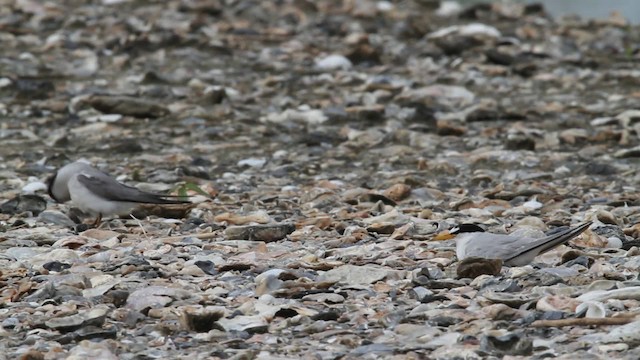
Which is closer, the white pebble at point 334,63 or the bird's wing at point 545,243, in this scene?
the bird's wing at point 545,243

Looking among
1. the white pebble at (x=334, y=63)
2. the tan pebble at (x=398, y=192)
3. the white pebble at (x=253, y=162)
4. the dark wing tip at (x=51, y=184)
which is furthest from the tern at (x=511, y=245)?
the white pebble at (x=334, y=63)

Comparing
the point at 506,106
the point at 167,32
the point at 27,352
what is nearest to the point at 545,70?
the point at 506,106

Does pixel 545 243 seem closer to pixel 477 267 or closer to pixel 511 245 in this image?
pixel 511 245

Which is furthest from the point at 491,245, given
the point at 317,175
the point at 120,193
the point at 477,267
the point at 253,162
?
the point at 253,162

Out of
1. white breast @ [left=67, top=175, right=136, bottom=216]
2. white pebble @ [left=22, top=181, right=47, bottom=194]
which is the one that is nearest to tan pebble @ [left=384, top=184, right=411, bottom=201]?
white breast @ [left=67, top=175, right=136, bottom=216]

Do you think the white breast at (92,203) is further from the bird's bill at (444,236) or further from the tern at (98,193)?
the bird's bill at (444,236)

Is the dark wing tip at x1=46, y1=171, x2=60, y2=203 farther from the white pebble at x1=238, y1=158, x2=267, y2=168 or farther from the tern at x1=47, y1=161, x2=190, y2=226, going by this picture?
the white pebble at x1=238, y1=158, x2=267, y2=168

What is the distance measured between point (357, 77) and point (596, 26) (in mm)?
3803

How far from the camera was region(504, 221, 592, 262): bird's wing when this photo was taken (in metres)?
4.36

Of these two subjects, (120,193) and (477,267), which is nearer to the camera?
(477,267)

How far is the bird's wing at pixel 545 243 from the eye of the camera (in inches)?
172

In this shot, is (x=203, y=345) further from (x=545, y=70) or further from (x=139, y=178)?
(x=545, y=70)

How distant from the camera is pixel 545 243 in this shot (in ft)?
14.4

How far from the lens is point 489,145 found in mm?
7855
